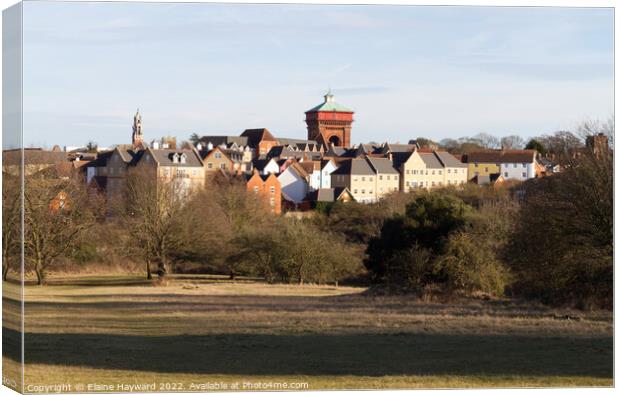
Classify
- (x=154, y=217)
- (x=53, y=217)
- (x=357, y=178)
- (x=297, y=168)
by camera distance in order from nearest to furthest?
(x=53, y=217), (x=357, y=178), (x=297, y=168), (x=154, y=217)

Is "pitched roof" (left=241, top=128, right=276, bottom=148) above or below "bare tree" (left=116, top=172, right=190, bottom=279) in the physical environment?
above

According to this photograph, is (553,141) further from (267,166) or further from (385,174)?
(267,166)

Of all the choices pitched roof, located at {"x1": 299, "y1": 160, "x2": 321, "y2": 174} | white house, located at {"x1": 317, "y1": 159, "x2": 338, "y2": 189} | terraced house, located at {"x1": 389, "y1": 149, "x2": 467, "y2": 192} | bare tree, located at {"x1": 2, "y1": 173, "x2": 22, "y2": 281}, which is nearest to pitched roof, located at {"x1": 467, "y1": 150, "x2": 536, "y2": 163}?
terraced house, located at {"x1": 389, "y1": 149, "x2": 467, "y2": 192}

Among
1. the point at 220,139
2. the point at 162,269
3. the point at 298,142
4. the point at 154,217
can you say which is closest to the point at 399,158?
the point at 298,142

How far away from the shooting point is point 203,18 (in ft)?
38.4

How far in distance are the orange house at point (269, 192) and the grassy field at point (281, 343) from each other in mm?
10823

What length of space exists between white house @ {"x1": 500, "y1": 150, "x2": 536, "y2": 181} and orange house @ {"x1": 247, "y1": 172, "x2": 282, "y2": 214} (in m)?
6.39

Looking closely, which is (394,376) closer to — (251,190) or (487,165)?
(487,165)

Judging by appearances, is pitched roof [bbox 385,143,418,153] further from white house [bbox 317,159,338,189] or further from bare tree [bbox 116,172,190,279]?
bare tree [bbox 116,172,190,279]

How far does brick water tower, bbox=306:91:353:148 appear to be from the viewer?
44.3 ft

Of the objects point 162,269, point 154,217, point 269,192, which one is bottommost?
point 162,269

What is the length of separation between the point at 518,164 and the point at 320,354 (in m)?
12.9

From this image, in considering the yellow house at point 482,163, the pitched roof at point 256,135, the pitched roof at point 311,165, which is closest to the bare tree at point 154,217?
the pitched roof at point 311,165

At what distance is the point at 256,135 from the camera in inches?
616
